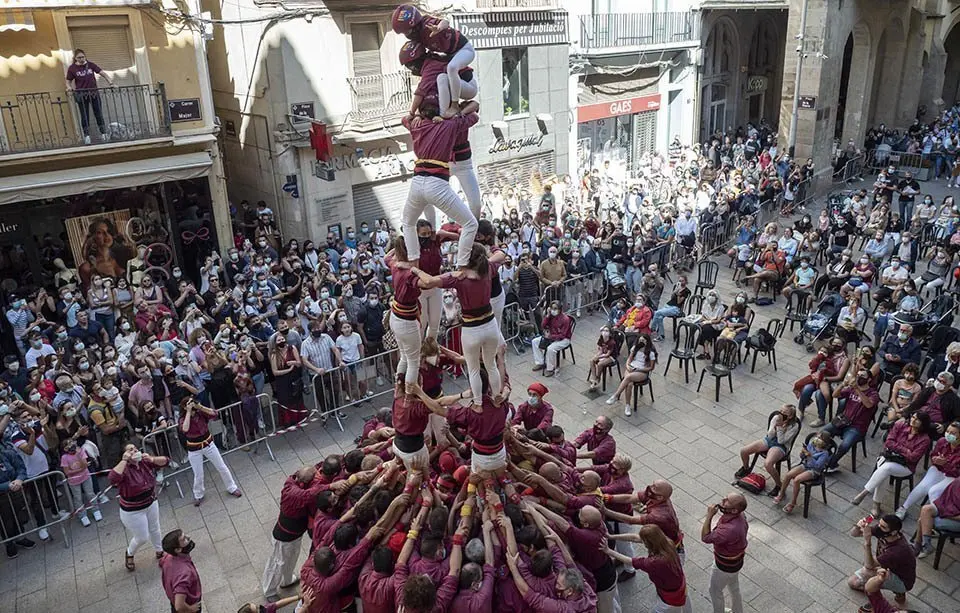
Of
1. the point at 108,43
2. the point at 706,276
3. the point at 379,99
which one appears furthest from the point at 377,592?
the point at 379,99

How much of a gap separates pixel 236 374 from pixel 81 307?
452cm

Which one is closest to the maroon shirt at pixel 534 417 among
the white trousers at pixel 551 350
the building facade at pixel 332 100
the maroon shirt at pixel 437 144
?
the maroon shirt at pixel 437 144

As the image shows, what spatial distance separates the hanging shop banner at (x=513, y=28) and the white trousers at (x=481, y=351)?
51.0 feet

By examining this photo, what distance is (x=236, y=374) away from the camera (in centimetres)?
1158

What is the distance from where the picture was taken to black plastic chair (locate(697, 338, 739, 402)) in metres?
13.1

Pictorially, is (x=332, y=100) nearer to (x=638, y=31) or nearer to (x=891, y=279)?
(x=638, y=31)

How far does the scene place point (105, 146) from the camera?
604 inches

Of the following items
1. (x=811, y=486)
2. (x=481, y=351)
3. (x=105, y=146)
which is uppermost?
(x=105, y=146)

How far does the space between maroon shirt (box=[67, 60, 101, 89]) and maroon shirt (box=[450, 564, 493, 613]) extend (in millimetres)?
13221

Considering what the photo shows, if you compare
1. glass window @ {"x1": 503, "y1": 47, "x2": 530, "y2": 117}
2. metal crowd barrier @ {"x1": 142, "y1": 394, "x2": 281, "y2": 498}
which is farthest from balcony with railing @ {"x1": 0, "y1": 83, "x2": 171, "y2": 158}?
glass window @ {"x1": 503, "y1": 47, "x2": 530, "y2": 117}

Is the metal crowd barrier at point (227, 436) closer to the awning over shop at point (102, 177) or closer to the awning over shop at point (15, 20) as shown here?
the awning over shop at point (102, 177)

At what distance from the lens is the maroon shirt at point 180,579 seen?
23.8ft

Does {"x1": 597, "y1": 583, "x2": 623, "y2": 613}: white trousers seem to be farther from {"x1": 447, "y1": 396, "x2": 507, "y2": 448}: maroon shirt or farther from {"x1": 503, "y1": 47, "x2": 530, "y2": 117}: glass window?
{"x1": 503, "y1": 47, "x2": 530, "y2": 117}: glass window

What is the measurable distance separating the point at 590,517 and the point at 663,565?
804 mm
